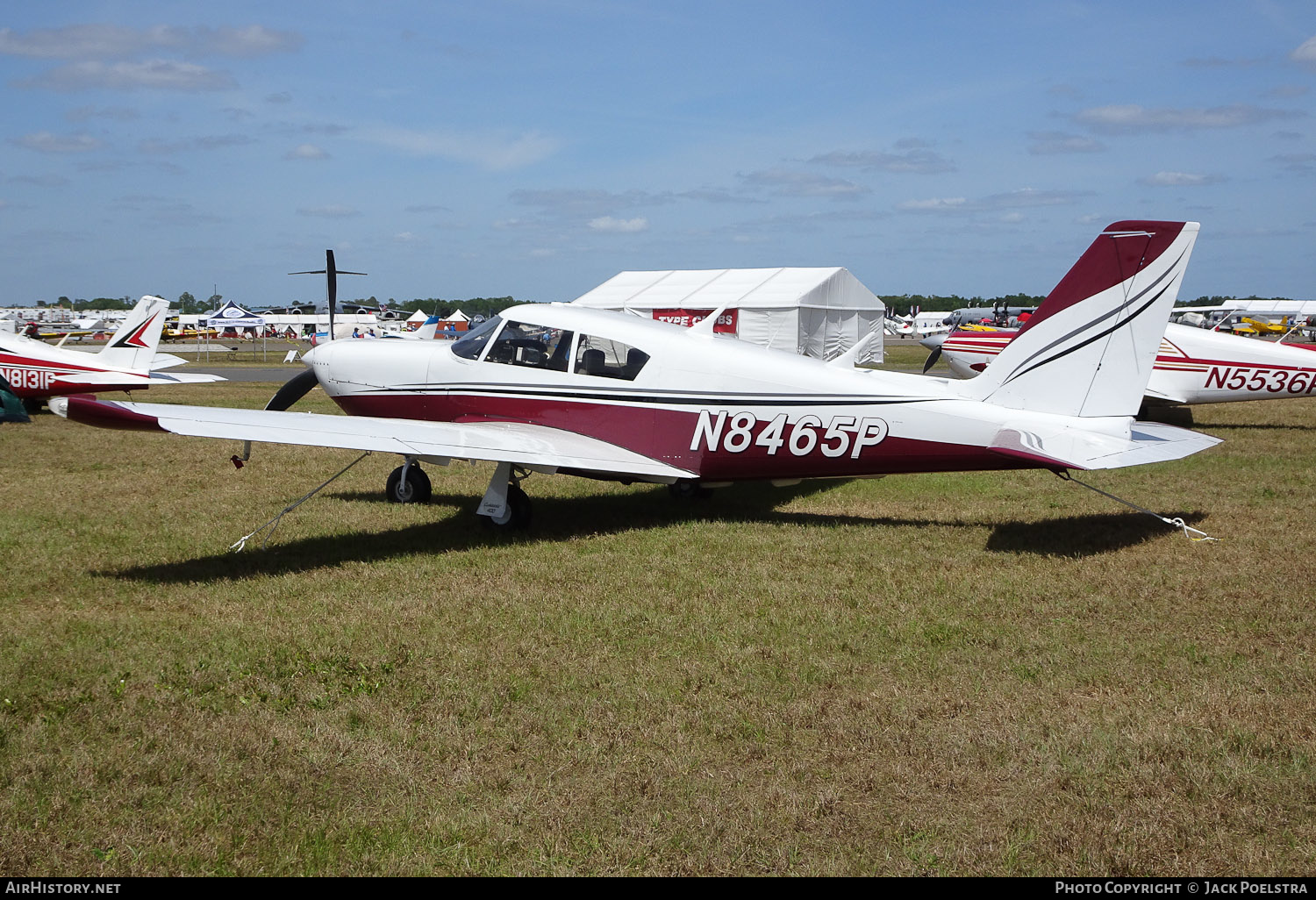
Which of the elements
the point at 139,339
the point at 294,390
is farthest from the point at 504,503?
the point at 139,339

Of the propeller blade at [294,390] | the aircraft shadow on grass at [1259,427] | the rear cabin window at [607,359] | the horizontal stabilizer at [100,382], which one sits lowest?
the horizontal stabilizer at [100,382]

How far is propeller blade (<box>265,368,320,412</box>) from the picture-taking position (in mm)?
10992

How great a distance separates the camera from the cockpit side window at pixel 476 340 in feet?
32.7

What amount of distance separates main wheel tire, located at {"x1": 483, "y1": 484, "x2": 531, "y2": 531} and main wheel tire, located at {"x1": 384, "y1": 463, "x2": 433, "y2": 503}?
173 centimetres

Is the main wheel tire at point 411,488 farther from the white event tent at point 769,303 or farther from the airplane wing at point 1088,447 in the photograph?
the white event tent at point 769,303

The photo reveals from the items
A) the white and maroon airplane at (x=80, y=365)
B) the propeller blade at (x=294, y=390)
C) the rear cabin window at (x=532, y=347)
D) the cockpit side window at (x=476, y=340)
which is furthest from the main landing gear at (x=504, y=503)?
the white and maroon airplane at (x=80, y=365)

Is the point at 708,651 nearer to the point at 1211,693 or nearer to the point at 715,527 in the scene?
the point at 1211,693

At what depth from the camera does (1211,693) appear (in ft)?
16.5

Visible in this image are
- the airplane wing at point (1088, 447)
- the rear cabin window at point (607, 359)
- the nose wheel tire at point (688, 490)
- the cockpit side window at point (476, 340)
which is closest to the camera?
the airplane wing at point (1088, 447)

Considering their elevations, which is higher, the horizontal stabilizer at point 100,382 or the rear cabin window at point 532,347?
the rear cabin window at point 532,347

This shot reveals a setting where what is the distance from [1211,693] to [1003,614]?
5.02 ft

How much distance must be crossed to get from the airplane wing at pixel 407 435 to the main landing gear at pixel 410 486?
115 cm

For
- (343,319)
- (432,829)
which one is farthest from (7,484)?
(343,319)

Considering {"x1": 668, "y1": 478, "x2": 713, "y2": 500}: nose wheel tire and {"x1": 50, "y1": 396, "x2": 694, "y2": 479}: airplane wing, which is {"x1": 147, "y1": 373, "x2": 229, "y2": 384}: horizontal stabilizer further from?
{"x1": 668, "y1": 478, "x2": 713, "y2": 500}: nose wheel tire
